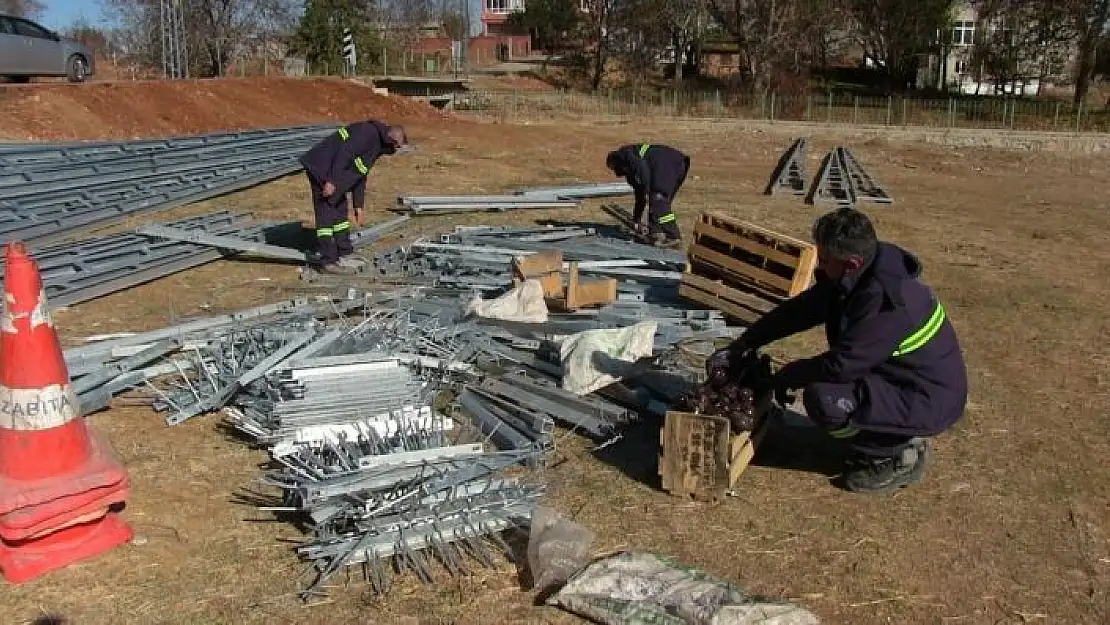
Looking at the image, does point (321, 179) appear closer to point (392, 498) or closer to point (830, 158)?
point (392, 498)

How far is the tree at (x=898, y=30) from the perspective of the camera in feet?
179

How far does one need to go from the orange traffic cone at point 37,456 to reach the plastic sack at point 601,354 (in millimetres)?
2874

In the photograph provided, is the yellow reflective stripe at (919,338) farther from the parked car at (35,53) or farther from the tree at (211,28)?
the tree at (211,28)

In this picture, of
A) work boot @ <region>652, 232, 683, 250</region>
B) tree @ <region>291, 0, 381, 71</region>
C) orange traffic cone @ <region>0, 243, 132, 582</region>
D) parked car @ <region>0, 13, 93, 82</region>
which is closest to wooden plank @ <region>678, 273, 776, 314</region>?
work boot @ <region>652, 232, 683, 250</region>

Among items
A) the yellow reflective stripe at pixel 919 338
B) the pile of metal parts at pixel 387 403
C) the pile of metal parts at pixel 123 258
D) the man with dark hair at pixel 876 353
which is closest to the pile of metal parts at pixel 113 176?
the pile of metal parts at pixel 123 258

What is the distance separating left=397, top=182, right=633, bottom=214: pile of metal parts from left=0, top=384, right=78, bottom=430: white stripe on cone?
8.53m

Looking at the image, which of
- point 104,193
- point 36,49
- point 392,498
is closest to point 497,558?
point 392,498

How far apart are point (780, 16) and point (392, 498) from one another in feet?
164

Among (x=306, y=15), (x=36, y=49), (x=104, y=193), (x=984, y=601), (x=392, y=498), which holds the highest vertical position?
(x=306, y=15)

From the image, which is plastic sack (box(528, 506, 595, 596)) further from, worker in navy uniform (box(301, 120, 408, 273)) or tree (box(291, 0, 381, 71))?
tree (box(291, 0, 381, 71))

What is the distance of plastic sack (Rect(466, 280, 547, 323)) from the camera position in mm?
7293

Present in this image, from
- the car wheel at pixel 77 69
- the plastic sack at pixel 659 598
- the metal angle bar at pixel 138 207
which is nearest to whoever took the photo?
the plastic sack at pixel 659 598

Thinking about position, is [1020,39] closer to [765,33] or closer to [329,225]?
[765,33]

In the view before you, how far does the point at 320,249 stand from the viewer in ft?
31.1
